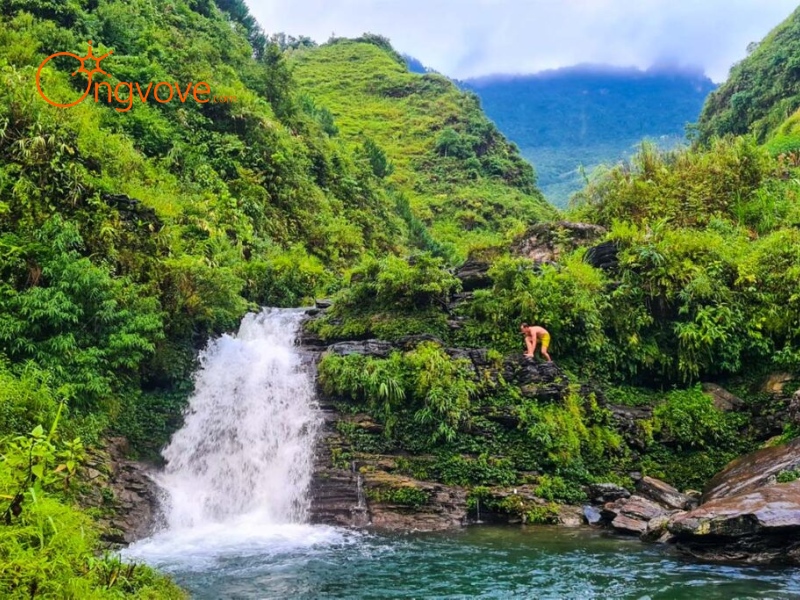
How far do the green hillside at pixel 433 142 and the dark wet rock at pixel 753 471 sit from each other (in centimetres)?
2653

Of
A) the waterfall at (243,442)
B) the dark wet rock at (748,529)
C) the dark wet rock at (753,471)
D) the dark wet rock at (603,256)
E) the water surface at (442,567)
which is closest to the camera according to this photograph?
the water surface at (442,567)

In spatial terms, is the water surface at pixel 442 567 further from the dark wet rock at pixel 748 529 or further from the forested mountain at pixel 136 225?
the forested mountain at pixel 136 225

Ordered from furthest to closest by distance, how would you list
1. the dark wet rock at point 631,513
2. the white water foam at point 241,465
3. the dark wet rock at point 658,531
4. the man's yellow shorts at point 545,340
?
the man's yellow shorts at point 545,340 < the dark wet rock at point 631,513 < the white water foam at point 241,465 < the dark wet rock at point 658,531

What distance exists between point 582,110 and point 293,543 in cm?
15121

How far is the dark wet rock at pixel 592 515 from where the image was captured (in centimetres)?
1294

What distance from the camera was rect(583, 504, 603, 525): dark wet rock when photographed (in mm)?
12938

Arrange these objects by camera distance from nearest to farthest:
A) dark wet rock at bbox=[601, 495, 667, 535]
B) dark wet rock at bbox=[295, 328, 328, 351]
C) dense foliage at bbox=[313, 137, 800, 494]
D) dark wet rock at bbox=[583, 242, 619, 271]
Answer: dark wet rock at bbox=[601, 495, 667, 535]
dense foliage at bbox=[313, 137, 800, 494]
dark wet rock at bbox=[295, 328, 328, 351]
dark wet rock at bbox=[583, 242, 619, 271]

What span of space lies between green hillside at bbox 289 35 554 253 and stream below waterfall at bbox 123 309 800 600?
25.5m

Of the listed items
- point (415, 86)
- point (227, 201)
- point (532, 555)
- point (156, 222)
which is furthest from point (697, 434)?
point (415, 86)

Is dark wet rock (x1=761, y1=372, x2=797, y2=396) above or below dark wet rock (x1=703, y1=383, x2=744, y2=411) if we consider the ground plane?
above

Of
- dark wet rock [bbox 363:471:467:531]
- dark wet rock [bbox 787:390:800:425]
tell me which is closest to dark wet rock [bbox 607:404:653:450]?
dark wet rock [bbox 787:390:800:425]

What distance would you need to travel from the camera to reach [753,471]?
501 inches

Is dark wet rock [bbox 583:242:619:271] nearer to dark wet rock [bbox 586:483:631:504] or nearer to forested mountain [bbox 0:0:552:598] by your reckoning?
forested mountain [bbox 0:0:552:598]

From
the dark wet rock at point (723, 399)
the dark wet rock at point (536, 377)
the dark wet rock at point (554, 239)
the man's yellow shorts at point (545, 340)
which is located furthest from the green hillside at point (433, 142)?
the dark wet rock at point (723, 399)
